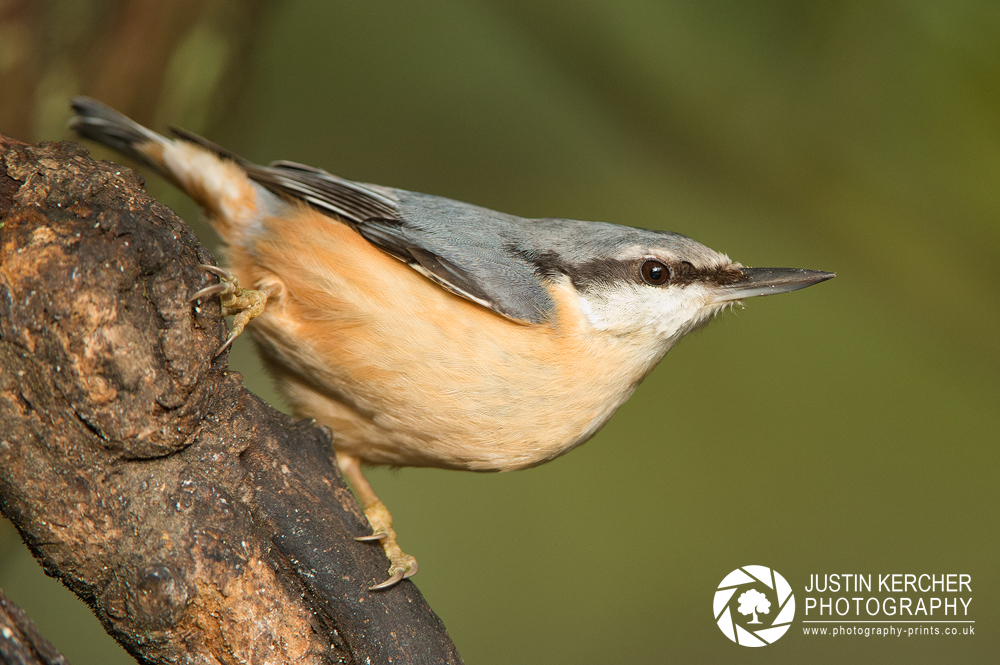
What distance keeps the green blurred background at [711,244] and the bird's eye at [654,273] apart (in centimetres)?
104

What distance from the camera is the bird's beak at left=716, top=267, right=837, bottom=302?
1.87 m

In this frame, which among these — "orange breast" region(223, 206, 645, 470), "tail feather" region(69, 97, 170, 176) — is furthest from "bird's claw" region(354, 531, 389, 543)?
"tail feather" region(69, 97, 170, 176)

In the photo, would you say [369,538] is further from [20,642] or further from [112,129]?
[112,129]

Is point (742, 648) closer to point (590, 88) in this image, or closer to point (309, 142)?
point (590, 88)

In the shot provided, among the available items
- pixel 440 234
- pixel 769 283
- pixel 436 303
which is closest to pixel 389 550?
pixel 436 303

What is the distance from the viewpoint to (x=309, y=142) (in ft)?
9.43

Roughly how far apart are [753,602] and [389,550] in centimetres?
162

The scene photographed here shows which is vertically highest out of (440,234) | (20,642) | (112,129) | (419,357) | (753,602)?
(112,129)

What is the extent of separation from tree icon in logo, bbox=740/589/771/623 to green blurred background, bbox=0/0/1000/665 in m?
0.16

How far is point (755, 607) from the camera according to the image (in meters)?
2.70

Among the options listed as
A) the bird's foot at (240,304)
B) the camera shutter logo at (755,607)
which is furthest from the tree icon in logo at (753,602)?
the bird's foot at (240,304)

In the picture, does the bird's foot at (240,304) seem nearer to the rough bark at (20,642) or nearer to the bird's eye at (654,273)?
the rough bark at (20,642)

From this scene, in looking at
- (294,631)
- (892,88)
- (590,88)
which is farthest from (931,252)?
(294,631)

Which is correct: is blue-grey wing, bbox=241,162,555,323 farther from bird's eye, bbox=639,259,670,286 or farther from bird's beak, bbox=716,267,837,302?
bird's beak, bbox=716,267,837,302
